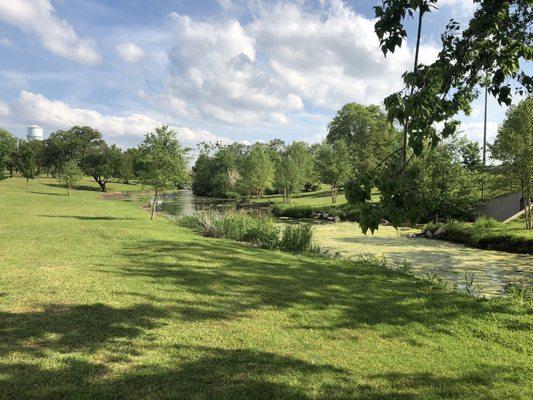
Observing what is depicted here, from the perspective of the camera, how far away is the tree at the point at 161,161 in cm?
2252

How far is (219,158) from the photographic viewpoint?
7125 cm

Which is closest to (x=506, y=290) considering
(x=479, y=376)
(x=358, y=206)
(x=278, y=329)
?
(x=479, y=376)

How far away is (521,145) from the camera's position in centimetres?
1869

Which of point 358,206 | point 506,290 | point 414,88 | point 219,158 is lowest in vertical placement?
point 506,290

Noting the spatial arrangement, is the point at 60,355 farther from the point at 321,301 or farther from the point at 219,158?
the point at 219,158

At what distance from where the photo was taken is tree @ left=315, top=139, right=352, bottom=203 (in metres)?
40.8

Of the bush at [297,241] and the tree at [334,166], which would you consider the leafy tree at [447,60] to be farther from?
the tree at [334,166]

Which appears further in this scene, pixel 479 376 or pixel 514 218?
pixel 514 218

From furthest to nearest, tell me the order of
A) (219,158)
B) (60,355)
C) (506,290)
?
(219,158), (506,290), (60,355)

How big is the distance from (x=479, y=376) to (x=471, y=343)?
4.09 feet

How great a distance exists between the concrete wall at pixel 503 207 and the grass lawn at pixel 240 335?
18484 mm

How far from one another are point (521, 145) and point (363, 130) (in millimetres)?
49336

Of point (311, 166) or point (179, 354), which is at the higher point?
point (311, 166)

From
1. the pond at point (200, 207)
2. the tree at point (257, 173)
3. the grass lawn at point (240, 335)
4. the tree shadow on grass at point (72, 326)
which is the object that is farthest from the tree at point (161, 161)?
the tree at point (257, 173)
